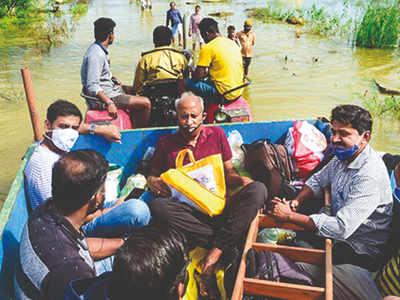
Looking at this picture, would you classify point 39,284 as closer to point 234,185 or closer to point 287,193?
point 234,185

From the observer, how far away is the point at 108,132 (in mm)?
3967


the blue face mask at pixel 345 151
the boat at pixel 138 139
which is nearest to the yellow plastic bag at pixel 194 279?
the blue face mask at pixel 345 151

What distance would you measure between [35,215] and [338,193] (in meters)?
2.04

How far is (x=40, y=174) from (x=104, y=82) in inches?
86.5

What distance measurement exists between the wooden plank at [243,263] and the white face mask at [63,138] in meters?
1.51

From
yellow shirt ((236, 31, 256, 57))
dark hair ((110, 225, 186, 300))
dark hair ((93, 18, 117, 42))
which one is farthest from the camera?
yellow shirt ((236, 31, 256, 57))

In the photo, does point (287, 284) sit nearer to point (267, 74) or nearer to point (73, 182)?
point (73, 182)

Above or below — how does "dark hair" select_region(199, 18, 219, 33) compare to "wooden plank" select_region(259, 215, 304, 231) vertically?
above

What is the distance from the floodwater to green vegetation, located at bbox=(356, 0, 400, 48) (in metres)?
0.44

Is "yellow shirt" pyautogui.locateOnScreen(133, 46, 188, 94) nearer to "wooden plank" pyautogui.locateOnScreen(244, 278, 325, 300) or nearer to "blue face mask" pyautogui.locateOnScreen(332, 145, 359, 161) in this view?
"blue face mask" pyautogui.locateOnScreen(332, 145, 359, 161)

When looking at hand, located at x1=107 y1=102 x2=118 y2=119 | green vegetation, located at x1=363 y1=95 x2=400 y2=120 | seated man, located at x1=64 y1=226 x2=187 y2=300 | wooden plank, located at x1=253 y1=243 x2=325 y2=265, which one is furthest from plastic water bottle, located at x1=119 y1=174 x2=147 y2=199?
Result: green vegetation, located at x1=363 y1=95 x2=400 y2=120

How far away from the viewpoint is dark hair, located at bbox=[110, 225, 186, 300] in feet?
4.97

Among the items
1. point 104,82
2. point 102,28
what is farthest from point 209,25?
point 104,82

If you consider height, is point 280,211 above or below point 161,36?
below
